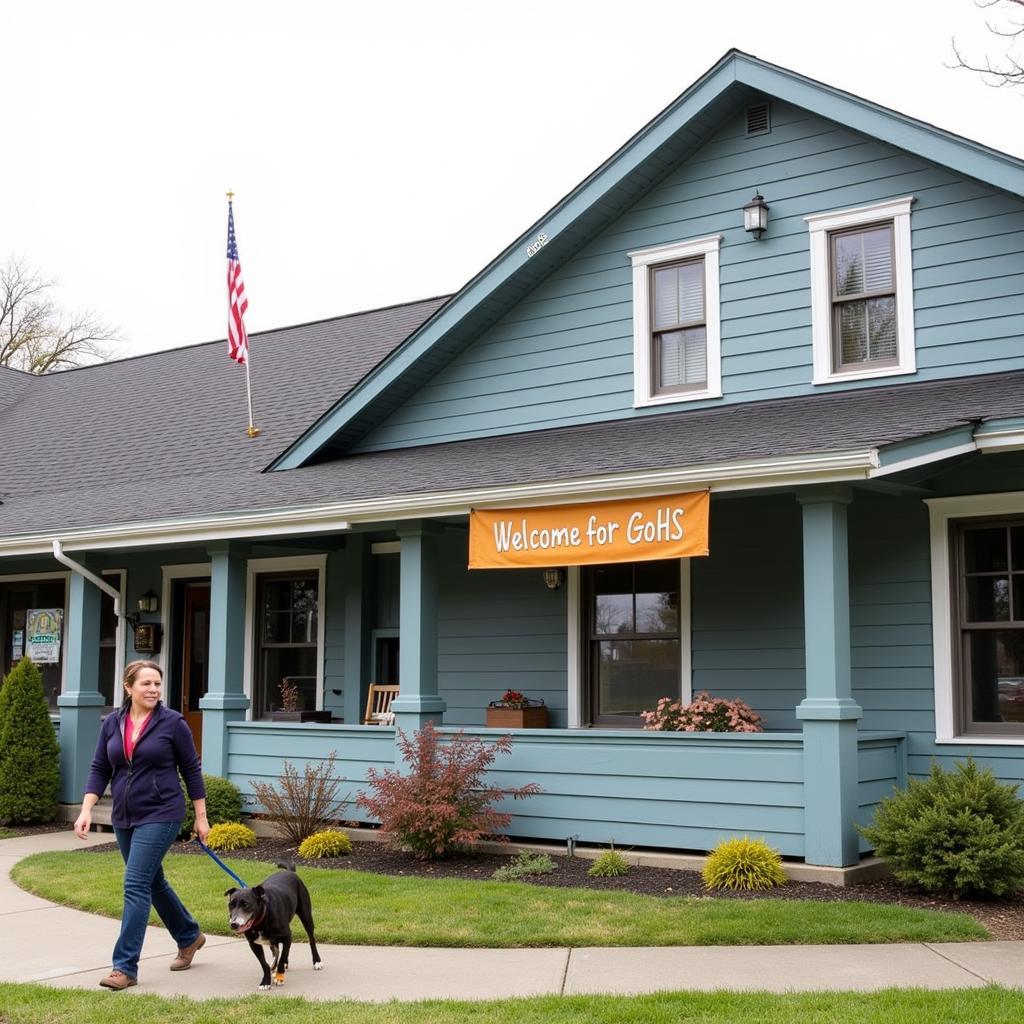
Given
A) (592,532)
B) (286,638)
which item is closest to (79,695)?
(286,638)

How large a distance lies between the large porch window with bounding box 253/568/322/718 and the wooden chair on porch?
0.96m

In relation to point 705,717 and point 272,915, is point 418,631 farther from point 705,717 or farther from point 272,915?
point 272,915

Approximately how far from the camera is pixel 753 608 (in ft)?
36.3

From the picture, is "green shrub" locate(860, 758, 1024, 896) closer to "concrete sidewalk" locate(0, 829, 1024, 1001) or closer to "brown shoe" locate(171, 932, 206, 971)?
"concrete sidewalk" locate(0, 829, 1024, 1001)

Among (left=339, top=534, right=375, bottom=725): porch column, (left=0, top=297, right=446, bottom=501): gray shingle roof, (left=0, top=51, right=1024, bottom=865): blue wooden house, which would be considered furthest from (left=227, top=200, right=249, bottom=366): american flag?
(left=339, top=534, right=375, bottom=725): porch column

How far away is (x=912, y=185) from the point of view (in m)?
11.0

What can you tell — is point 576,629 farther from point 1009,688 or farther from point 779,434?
point 1009,688

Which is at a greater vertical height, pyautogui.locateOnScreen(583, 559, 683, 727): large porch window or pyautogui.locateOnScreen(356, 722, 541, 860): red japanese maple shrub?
pyautogui.locateOnScreen(583, 559, 683, 727): large porch window

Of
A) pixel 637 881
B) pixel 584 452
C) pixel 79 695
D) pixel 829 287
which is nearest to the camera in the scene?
pixel 637 881

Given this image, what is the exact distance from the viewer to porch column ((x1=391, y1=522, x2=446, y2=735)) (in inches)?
443

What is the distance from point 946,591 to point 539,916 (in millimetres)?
4259

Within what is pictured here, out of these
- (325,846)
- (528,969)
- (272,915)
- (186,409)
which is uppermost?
(186,409)

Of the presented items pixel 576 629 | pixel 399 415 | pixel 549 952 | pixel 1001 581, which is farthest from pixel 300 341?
pixel 549 952

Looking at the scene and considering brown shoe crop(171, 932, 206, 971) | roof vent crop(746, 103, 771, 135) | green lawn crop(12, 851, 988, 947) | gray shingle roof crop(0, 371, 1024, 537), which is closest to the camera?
brown shoe crop(171, 932, 206, 971)
